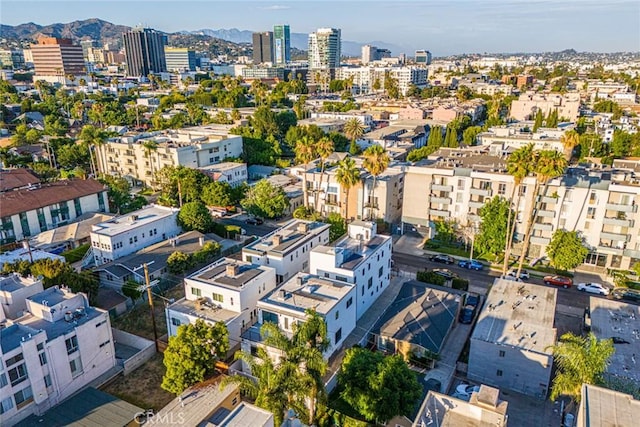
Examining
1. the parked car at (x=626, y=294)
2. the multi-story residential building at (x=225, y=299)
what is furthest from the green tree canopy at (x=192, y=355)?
the parked car at (x=626, y=294)

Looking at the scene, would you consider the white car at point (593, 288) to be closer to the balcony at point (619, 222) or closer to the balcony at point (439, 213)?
the balcony at point (619, 222)

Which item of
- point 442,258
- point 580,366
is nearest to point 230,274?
point 580,366

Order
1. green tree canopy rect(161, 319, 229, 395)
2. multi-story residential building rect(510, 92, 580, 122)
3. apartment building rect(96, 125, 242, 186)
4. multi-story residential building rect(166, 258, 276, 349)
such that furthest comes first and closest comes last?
multi-story residential building rect(510, 92, 580, 122) < apartment building rect(96, 125, 242, 186) < multi-story residential building rect(166, 258, 276, 349) < green tree canopy rect(161, 319, 229, 395)

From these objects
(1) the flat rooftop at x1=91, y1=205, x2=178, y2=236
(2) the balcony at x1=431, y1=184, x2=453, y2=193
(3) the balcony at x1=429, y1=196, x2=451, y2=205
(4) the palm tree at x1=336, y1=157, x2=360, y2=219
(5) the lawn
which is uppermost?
(4) the palm tree at x1=336, y1=157, x2=360, y2=219

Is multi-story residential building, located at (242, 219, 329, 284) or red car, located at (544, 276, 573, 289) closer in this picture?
multi-story residential building, located at (242, 219, 329, 284)

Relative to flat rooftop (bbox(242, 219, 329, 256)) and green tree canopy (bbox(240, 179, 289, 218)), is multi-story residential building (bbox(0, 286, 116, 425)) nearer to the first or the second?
flat rooftop (bbox(242, 219, 329, 256))

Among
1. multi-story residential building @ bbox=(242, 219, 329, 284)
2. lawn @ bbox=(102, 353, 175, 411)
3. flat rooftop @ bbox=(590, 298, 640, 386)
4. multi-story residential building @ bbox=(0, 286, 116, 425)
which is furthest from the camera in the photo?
multi-story residential building @ bbox=(242, 219, 329, 284)

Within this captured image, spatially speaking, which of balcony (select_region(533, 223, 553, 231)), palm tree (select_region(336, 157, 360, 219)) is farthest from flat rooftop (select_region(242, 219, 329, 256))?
balcony (select_region(533, 223, 553, 231))
